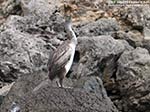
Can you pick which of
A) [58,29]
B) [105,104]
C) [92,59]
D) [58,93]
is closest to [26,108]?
[58,93]

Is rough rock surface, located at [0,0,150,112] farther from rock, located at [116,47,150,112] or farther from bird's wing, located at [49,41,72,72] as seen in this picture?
bird's wing, located at [49,41,72,72]

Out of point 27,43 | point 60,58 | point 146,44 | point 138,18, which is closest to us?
point 60,58

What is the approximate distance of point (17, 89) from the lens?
11438 millimetres

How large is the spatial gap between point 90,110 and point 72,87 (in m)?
1.21

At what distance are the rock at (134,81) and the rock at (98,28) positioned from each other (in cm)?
190

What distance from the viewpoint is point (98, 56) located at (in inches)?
512

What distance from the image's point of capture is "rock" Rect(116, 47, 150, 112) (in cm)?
1202

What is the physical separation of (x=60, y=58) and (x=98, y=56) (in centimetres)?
201

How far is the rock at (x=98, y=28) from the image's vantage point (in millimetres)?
14566

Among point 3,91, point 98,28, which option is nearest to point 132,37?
point 98,28

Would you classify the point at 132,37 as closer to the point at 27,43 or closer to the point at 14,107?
the point at 27,43

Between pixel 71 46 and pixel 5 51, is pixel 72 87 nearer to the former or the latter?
pixel 71 46

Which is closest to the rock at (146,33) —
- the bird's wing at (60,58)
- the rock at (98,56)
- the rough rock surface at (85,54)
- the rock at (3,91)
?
the rough rock surface at (85,54)

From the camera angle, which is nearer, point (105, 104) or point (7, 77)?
point (105, 104)
